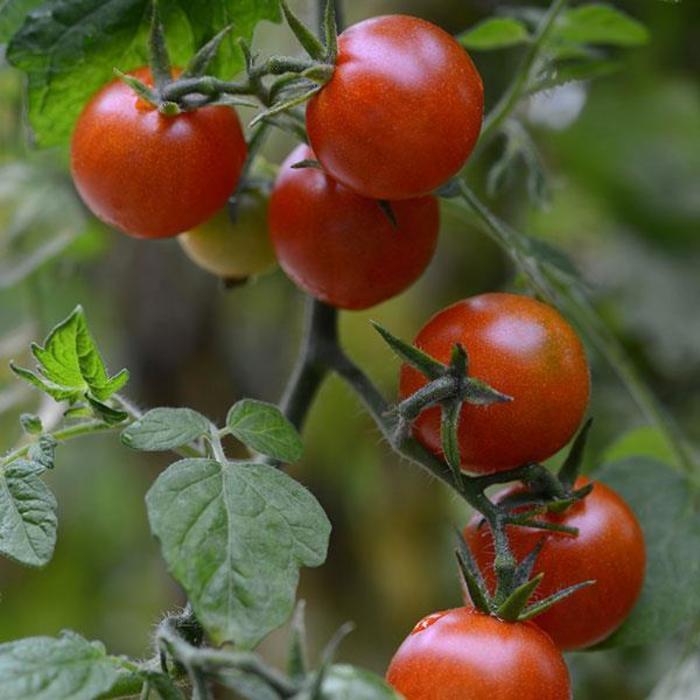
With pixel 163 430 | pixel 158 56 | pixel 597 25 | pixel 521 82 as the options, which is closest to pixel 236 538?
pixel 163 430

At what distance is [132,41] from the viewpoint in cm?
79

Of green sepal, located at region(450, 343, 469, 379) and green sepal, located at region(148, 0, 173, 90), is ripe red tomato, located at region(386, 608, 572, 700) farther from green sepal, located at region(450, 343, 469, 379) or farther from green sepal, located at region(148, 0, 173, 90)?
green sepal, located at region(148, 0, 173, 90)

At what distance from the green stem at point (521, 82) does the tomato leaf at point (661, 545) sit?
10.8 inches

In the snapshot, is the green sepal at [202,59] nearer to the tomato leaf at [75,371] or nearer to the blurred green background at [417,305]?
the tomato leaf at [75,371]

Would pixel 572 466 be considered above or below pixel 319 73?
below

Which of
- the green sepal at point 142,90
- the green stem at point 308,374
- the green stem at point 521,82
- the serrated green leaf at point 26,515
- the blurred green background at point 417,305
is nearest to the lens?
the serrated green leaf at point 26,515

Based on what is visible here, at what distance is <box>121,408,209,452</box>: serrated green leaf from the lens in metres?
0.61

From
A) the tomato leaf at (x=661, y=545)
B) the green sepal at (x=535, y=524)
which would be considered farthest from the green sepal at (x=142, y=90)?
the tomato leaf at (x=661, y=545)

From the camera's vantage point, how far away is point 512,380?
2.18 feet

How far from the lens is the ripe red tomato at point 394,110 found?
62cm

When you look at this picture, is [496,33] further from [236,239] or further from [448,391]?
[448,391]

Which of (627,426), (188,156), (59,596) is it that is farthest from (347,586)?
(188,156)

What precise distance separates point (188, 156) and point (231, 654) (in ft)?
1.09

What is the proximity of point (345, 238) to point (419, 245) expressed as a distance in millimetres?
49
